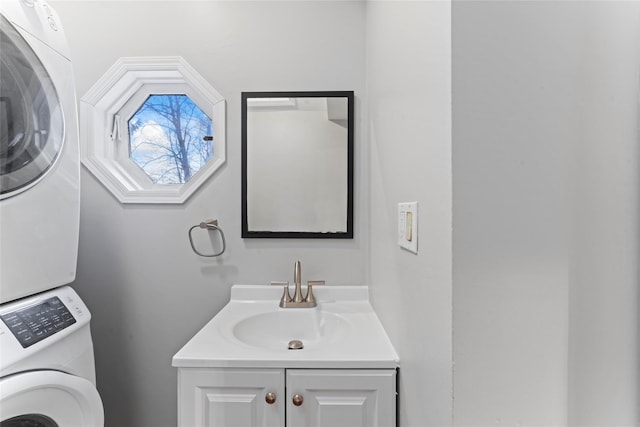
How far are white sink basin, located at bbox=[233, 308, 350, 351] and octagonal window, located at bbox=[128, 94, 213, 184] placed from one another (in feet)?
2.65

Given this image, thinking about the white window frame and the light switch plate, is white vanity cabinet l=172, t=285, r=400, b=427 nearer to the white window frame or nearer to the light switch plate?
the light switch plate

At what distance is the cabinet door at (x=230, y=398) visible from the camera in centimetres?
97

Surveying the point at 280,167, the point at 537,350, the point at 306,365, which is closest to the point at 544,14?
the point at 537,350

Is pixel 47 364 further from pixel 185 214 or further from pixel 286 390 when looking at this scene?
pixel 185 214

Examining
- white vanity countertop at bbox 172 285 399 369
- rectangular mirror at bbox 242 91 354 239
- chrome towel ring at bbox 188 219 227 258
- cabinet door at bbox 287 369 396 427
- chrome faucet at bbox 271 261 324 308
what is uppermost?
rectangular mirror at bbox 242 91 354 239

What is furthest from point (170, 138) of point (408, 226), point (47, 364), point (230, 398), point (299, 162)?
point (408, 226)

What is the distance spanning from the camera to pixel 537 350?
1.76 feet

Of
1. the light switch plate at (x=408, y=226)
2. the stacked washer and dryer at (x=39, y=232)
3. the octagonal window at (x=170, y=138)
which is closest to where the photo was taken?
the light switch plate at (x=408, y=226)

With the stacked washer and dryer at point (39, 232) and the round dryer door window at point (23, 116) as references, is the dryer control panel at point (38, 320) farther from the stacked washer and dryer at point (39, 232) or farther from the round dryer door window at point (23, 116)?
the round dryer door window at point (23, 116)

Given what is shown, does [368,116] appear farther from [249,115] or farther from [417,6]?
[417,6]

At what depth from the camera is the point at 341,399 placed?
975 millimetres

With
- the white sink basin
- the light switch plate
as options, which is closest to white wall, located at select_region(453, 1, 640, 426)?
the light switch plate

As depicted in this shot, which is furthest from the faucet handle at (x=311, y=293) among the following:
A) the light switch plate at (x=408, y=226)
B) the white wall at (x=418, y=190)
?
the light switch plate at (x=408, y=226)

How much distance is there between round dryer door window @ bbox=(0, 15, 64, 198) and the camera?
37.0 inches
